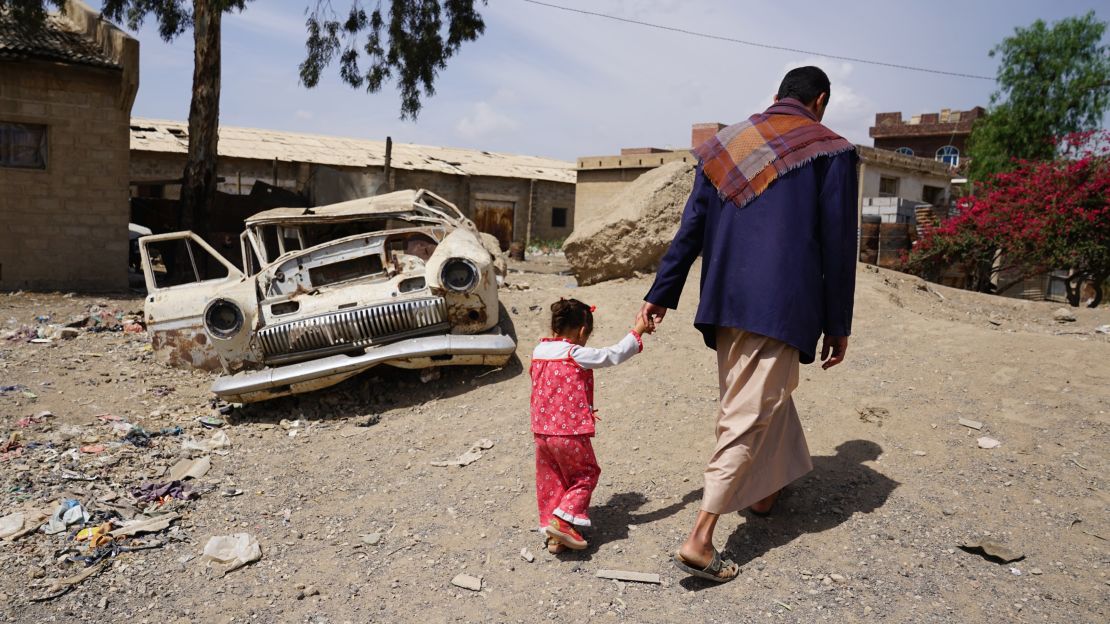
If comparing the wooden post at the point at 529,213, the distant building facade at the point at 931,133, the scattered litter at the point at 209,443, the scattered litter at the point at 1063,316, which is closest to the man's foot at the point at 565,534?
the scattered litter at the point at 209,443

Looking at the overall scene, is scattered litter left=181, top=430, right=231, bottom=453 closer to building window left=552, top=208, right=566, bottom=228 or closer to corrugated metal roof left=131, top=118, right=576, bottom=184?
corrugated metal roof left=131, top=118, right=576, bottom=184

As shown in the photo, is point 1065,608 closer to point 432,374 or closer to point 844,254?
point 844,254

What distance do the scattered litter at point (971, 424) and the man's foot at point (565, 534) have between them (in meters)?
2.20

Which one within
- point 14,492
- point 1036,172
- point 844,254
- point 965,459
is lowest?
point 14,492

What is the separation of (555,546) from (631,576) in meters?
0.36

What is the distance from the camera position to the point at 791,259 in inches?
106

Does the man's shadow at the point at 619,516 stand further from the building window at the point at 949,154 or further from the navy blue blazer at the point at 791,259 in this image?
the building window at the point at 949,154

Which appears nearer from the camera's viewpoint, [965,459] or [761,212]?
[761,212]

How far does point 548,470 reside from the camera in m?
3.23

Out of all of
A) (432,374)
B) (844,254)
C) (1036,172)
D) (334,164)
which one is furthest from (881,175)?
(844,254)

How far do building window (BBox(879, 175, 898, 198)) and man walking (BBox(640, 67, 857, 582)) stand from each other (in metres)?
17.5

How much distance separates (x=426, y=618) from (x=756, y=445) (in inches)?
55.2

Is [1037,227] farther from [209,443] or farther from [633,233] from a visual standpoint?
[209,443]

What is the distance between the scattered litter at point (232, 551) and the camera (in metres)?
3.50
